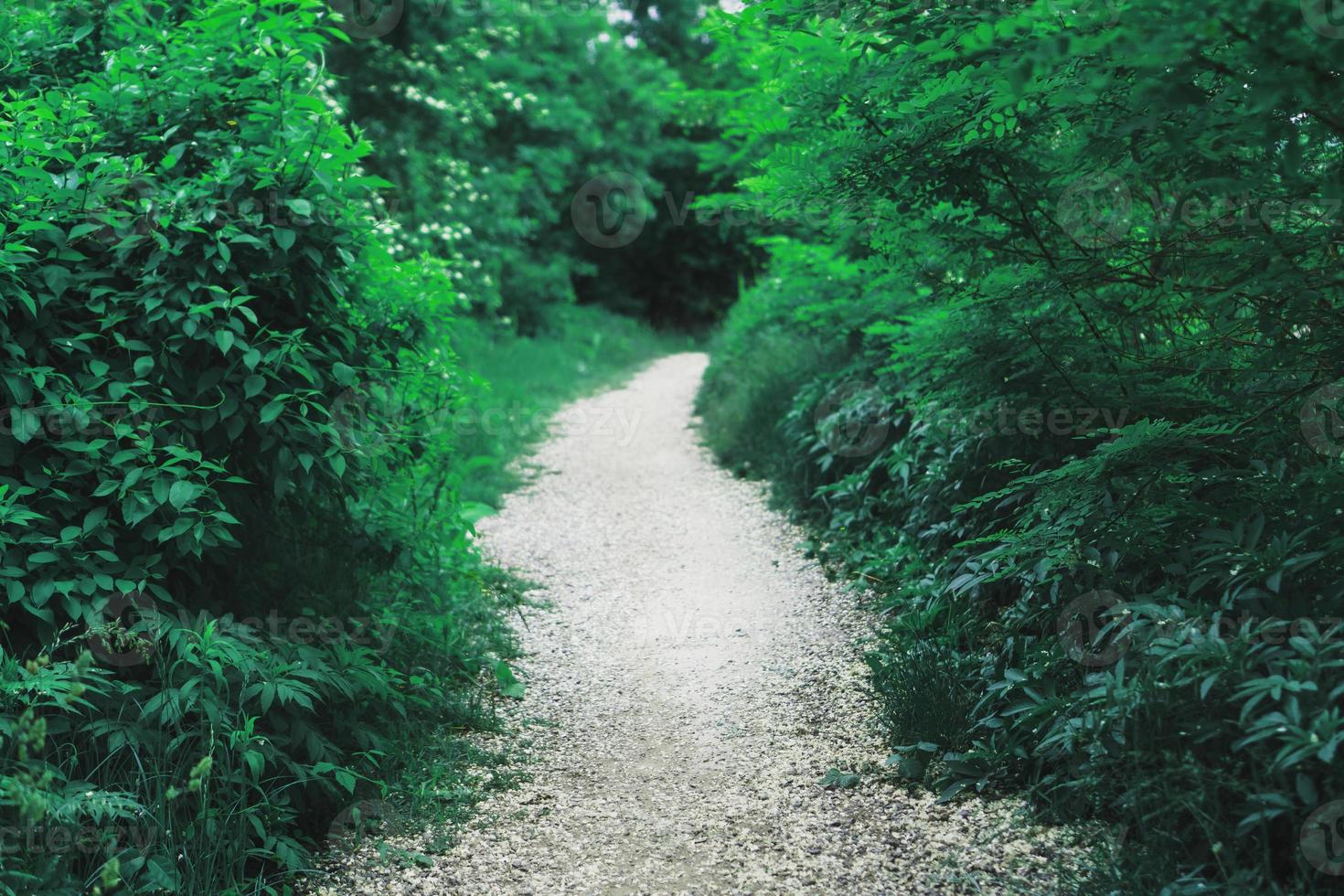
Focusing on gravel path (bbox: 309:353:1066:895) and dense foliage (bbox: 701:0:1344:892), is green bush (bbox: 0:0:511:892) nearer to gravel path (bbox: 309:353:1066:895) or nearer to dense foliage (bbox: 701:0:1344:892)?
gravel path (bbox: 309:353:1066:895)

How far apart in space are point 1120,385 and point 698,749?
2.26m

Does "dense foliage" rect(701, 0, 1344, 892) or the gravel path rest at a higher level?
"dense foliage" rect(701, 0, 1344, 892)

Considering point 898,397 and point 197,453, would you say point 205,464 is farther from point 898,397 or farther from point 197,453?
point 898,397

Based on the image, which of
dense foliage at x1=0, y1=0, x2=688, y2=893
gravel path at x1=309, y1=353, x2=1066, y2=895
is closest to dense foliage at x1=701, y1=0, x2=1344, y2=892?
gravel path at x1=309, y1=353, x2=1066, y2=895

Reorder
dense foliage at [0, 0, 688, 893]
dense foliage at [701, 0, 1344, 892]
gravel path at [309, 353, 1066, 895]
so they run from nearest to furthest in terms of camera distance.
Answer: dense foliage at [701, 0, 1344, 892], dense foliage at [0, 0, 688, 893], gravel path at [309, 353, 1066, 895]

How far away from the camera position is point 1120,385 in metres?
3.67

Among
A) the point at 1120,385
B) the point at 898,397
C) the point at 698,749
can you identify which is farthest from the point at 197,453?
the point at 898,397

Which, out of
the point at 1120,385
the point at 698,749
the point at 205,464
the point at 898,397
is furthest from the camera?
the point at 898,397

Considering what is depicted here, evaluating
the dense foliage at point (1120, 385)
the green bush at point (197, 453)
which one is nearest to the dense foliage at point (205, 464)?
the green bush at point (197, 453)

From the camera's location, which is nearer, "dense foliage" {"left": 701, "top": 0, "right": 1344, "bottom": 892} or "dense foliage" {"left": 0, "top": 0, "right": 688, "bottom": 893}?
"dense foliage" {"left": 701, "top": 0, "right": 1344, "bottom": 892}

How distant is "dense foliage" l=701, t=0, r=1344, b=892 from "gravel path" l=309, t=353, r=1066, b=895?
0.99 ft

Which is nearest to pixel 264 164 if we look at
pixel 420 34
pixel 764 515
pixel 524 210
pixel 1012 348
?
pixel 1012 348

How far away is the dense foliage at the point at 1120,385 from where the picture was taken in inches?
101

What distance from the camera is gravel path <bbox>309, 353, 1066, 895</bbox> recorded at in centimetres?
332
